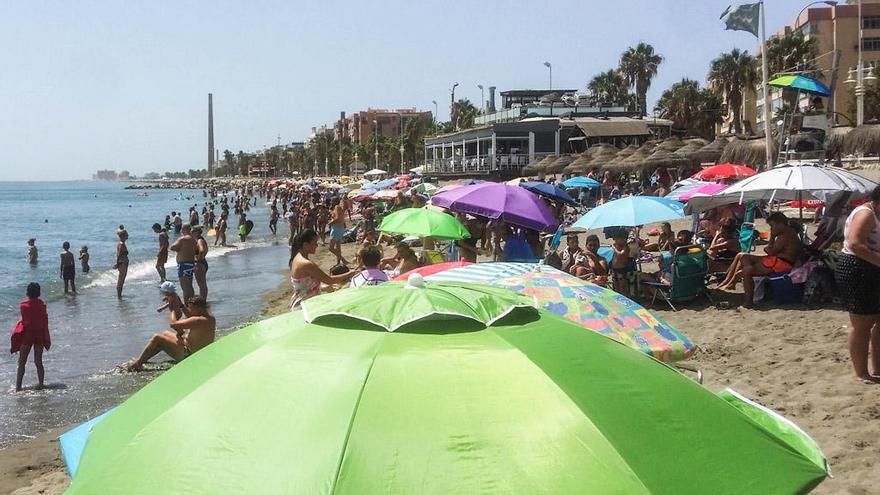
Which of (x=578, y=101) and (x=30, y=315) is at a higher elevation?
(x=578, y=101)

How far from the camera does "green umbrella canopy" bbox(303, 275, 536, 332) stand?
2604 mm

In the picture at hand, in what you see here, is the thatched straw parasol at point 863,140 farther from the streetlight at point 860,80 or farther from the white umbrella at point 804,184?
the white umbrella at point 804,184

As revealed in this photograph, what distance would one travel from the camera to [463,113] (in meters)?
81.6

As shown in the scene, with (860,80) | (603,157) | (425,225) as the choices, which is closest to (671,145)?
(603,157)

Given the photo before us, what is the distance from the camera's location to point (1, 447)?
23.6 ft

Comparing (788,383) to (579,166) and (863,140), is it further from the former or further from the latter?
(579,166)

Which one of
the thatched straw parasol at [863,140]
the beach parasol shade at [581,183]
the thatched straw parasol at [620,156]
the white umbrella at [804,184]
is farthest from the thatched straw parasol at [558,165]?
the white umbrella at [804,184]

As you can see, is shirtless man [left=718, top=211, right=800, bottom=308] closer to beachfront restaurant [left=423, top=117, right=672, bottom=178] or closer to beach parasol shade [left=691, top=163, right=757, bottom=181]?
beach parasol shade [left=691, top=163, right=757, bottom=181]

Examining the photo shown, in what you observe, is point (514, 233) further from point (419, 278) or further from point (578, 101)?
point (578, 101)

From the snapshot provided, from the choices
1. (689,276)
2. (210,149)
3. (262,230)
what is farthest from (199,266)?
(210,149)

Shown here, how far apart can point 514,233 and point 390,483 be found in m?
9.10

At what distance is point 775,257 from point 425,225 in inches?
174

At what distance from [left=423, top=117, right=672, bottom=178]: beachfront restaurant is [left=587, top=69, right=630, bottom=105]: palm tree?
60.3 ft

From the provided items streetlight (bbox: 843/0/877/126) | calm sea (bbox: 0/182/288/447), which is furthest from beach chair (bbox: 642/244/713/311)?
streetlight (bbox: 843/0/877/126)
